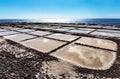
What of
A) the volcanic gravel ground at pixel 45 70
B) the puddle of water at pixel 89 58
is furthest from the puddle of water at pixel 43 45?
the volcanic gravel ground at pixel 45 70

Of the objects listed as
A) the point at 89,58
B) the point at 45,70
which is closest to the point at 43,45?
the point at 89,58

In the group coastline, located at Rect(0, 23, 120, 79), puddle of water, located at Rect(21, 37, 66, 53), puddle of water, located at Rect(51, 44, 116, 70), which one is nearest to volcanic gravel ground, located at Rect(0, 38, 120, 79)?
coastline, located at Rect(0, 23, 120, 79)

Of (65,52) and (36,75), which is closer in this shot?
(36,75)

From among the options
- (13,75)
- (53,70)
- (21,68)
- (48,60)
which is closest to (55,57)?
(48,60)

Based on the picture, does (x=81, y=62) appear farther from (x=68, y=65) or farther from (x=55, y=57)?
(x=55, y=57)

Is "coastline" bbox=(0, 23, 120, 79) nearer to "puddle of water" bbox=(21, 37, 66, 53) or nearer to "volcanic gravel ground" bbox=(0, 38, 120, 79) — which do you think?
"volcanic gravel ground" bbox=(0, 38, 120, 79)

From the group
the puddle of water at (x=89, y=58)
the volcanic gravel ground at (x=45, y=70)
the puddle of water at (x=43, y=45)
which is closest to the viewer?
the volcanic gravel ground at (x=45, y=70)

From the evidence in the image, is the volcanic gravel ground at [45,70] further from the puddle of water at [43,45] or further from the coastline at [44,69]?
the puddle of water at [43,45]

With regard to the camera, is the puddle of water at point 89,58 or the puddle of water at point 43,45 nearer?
the puddle of water at point 89,58

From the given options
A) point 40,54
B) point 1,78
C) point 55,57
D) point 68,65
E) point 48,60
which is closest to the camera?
point 1,78

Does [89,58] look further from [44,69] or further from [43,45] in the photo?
[43,45]

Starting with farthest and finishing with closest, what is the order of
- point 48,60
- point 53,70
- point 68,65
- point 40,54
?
point 40,54 → point 48,60 → point 68,65 → point 53,70
